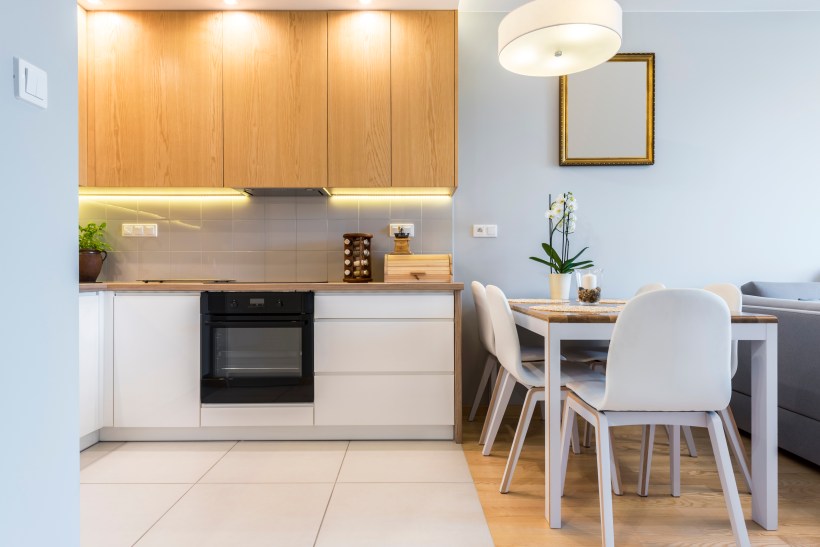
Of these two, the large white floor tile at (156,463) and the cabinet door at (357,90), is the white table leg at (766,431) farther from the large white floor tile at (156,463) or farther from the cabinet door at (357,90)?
the large white floor tile at (156,463)

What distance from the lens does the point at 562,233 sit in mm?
3191

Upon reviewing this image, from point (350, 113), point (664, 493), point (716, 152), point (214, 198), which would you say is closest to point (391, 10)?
point (350, 113)

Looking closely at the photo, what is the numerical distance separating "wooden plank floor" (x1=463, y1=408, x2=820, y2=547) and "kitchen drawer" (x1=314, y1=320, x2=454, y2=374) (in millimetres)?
503

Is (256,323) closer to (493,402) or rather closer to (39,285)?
(493,402)

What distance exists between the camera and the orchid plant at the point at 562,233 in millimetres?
2934

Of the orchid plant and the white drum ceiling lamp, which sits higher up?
the white drum ceiling lamp

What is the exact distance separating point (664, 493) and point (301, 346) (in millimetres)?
1767

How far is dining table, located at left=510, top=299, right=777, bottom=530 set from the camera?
1651 millimetres

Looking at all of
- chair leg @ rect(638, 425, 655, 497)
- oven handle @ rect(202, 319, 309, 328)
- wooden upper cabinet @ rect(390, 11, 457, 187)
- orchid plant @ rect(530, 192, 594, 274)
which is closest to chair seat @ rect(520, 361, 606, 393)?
chair leg @ rect(638, 425, 655, 497)

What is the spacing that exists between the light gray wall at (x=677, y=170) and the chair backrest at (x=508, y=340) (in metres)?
A: 1.05

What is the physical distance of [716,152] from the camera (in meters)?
3.24

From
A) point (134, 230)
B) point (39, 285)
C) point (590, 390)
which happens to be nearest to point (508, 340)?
point (590, 390)

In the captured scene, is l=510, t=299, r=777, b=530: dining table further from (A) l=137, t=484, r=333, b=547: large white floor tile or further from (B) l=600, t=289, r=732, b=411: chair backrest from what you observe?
(A) l=137, t=484, r=333, b=547: large white floor tile

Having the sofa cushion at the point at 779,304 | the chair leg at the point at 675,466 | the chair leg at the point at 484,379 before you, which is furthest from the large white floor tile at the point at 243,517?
the sofa cushion at the point at 779,304
